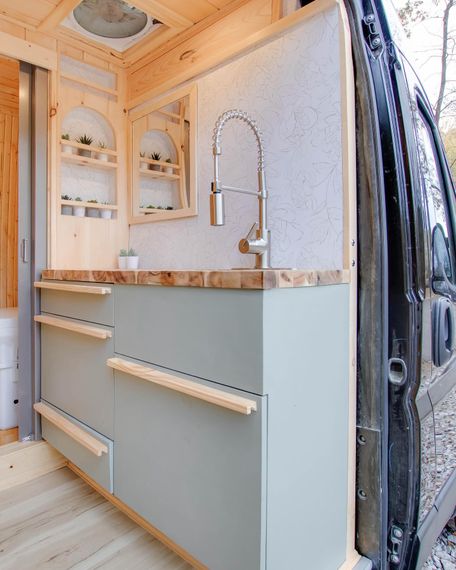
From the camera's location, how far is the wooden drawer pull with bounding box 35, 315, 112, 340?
1.34 meters

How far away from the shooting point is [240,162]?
1541 millimetres

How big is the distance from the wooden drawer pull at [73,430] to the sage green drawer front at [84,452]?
1cm

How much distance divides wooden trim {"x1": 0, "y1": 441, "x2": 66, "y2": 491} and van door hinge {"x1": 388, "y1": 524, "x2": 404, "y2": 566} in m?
1.51

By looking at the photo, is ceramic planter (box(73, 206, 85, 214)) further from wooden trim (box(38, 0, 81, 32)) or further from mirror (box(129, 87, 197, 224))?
wooden trim (box(38, 0, 81, 32))

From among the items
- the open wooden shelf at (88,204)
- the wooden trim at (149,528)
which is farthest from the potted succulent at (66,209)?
the wooden trim at (149,528)

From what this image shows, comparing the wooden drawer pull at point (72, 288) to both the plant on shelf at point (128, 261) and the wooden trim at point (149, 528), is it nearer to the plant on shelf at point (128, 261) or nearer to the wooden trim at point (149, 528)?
the plant on shelf at point (128, 261)

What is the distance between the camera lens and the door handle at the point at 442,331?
3.90ft

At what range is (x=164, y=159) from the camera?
195cm

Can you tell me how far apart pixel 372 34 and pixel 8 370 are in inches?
86.1

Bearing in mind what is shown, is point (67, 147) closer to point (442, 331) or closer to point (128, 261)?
point (128, 261)

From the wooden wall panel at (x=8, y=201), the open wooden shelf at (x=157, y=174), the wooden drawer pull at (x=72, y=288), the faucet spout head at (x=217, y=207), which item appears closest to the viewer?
the faucet spout head at (x=217, y=207)

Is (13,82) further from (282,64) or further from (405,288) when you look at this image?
(405,288)

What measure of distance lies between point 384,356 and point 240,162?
944mm

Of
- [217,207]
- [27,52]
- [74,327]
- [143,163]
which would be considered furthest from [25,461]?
[27,52]
